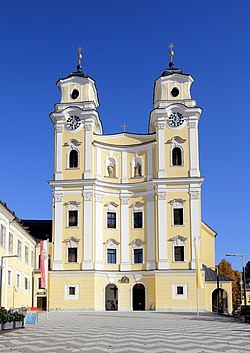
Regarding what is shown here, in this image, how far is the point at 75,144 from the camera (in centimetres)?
5184

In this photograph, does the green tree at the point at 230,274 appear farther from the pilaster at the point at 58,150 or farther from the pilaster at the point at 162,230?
the pilaster at the point at 58,150

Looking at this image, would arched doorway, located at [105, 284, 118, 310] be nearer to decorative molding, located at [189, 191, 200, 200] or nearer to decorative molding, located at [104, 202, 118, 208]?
decorative molding, located at [104, 202, 118, 208]

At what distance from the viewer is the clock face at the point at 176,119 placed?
51.8 meters

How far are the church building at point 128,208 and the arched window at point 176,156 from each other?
10 cm

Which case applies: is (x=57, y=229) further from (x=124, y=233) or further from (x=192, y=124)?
(x=192, y=124)

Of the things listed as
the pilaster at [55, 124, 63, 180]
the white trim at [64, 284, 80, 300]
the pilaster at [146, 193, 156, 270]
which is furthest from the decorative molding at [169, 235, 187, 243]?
the pilaster at [55, 124, 63, 180]

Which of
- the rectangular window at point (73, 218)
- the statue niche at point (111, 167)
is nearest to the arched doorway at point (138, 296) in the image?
the rectangular window at point (73, 218)

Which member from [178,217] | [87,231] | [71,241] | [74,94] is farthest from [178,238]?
[74,94]

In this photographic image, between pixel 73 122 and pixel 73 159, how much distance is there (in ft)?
12.8

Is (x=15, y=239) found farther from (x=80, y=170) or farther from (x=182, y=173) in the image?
(x=182, y=173)

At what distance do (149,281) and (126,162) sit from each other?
12.5m

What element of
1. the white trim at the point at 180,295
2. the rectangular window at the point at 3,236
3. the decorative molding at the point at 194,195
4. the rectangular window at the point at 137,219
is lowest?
the white trim at the point at 180,295

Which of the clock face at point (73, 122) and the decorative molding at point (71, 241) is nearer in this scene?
the decorative molding at point (71, 241)

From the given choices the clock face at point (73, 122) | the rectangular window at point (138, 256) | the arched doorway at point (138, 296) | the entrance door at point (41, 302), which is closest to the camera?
the arched doorway at point (138, 296)
